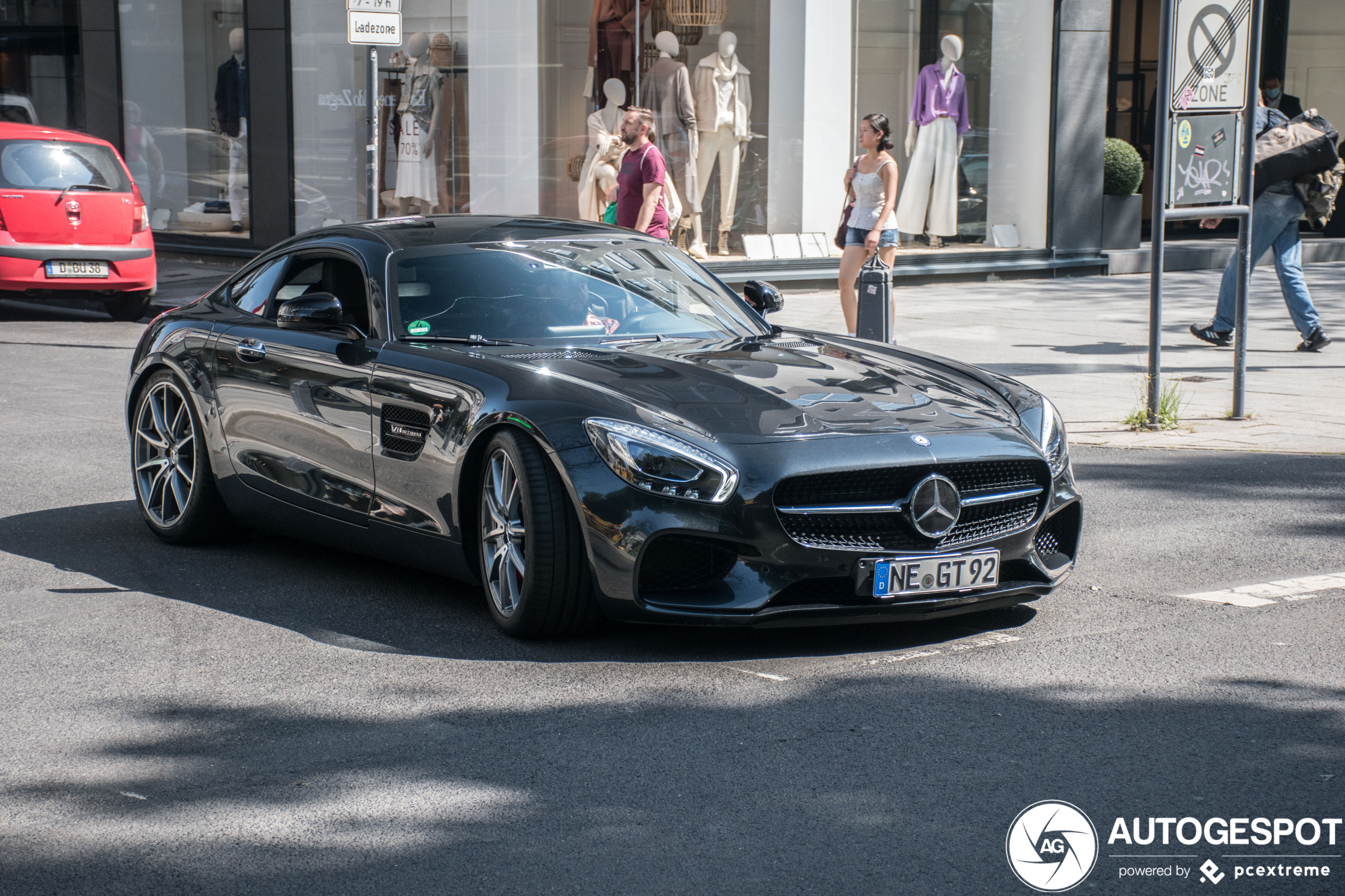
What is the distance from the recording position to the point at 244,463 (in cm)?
655

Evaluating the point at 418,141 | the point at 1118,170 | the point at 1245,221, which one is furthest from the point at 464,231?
the point at 1118,170

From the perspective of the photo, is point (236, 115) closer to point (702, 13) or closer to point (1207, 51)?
point (702, 13)

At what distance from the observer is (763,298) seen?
706 centimetres

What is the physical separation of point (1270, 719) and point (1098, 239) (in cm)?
1691

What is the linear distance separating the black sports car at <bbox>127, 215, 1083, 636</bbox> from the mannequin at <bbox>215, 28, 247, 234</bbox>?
1374cm

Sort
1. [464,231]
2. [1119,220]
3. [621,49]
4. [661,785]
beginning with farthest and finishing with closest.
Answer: [1119,220], [621,49], [464,231], [661,785]

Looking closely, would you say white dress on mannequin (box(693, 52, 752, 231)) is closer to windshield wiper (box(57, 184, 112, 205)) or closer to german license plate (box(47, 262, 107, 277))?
windshield wiper (box(57, 184, 112, 205))

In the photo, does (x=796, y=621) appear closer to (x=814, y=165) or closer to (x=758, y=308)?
(x=758, y=308)

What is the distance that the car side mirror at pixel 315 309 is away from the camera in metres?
6.02

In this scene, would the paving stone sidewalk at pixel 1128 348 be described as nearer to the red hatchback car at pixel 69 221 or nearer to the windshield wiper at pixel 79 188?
the red hatchback car at pixel 69 221

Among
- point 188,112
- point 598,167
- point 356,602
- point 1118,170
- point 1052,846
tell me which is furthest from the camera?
point 188,112

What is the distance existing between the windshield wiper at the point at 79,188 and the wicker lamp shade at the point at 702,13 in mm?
6583

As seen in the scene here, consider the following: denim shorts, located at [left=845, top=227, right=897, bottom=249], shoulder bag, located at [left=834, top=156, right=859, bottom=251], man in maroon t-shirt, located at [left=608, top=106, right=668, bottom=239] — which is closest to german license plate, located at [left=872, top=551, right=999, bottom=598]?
man in maroon t-shirt, located at [left=608, top=106, right=668, bottom=239]

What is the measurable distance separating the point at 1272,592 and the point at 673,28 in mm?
13954
